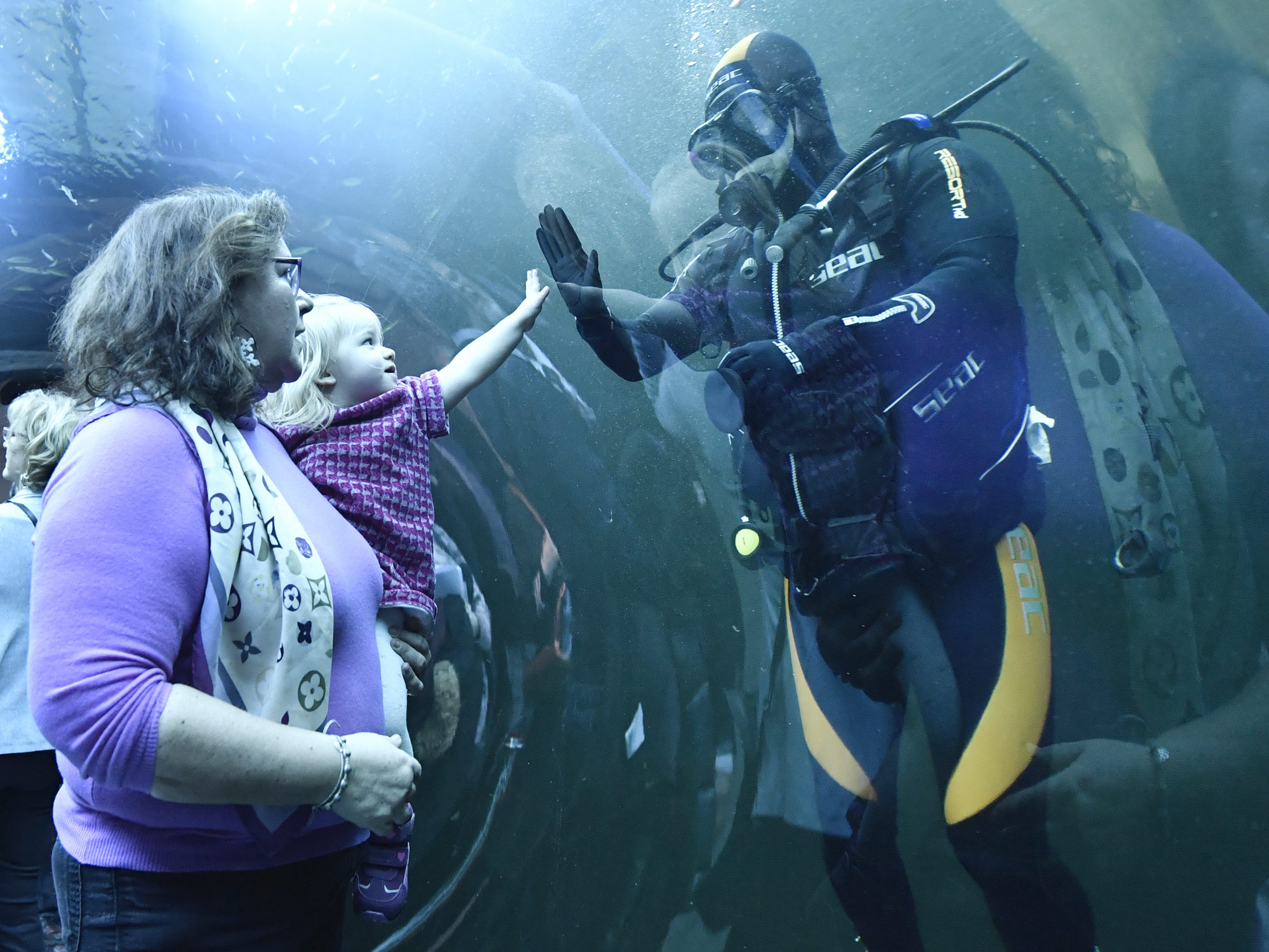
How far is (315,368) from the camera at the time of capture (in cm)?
157

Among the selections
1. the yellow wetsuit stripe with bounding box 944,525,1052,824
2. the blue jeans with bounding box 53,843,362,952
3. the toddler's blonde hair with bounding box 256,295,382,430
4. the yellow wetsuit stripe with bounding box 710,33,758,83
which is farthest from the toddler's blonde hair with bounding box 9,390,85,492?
the yellow wetsuit stripe with bounding box 944,525,1052,824

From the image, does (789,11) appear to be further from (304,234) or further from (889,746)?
(304,234)

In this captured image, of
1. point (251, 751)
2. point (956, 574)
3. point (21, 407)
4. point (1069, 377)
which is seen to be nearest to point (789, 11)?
point (1069, 377)

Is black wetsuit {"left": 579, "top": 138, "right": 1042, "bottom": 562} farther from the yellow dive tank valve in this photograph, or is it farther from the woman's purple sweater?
the woman's purple sweater

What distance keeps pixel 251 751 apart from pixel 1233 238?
4.74 feet

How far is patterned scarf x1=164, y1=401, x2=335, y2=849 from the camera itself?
940 millimetres

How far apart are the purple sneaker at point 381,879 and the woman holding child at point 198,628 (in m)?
0.18

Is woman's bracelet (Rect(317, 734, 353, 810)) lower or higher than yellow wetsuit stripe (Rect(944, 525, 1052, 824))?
lower

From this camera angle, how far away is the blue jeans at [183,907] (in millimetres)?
961

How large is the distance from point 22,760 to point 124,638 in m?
1.08

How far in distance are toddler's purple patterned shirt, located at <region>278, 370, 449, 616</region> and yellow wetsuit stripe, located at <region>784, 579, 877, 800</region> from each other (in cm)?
73

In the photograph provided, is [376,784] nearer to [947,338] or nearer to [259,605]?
[259,605]

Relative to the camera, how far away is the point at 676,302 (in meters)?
1.93

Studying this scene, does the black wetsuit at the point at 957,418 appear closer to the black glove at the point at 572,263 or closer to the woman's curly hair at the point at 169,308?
the black glove at the point at 572,263
